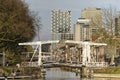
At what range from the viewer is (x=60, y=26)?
191m

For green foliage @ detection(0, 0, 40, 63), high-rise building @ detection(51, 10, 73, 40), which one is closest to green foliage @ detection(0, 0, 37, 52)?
green foliage @ detection(0, 0, 40, 63)

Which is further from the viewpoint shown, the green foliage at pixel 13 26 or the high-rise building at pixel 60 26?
the high-rise building at pixel 60 26

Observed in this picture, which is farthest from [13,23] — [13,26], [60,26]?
[60,26]

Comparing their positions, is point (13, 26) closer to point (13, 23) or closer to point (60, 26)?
point (13, 23)

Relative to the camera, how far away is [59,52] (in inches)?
6383

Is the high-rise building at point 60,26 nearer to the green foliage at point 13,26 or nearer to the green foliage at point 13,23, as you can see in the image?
the green foliage at point 13,26

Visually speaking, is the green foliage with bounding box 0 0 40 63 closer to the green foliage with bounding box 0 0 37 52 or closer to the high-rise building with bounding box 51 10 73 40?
the green foliage with bounding box 0 0 37 52

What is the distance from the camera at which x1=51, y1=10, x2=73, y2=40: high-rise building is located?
189750 mm

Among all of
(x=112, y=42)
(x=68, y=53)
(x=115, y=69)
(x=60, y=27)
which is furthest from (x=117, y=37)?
(x=60, y=27)

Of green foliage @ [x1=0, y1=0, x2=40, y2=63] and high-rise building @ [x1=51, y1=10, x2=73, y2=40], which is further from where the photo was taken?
high-rise building @ [x1=51, y1=10, x2=73, y2=40]

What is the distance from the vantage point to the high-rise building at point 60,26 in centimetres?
18975

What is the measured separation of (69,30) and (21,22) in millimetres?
122180

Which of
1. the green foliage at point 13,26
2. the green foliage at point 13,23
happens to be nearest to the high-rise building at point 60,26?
the green foliage at point 13,26

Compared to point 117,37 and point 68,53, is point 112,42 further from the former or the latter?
Result: point 68,53
